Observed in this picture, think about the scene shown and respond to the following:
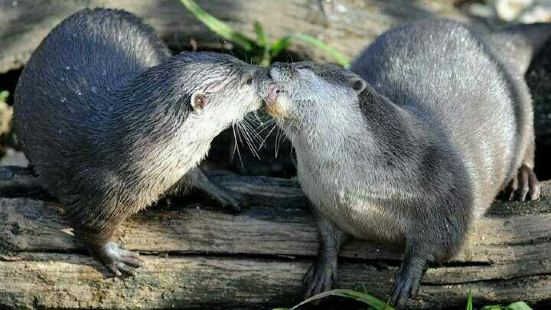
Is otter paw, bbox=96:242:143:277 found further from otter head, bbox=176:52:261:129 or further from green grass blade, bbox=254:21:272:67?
green grass blade, bbox=254:21:272:67

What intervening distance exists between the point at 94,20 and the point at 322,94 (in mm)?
1284

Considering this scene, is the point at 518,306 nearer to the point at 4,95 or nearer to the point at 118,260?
the point at 118,260

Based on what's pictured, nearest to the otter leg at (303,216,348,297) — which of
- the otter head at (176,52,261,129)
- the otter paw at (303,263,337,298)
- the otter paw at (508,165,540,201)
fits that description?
the otter paw at (303,263,337,298)

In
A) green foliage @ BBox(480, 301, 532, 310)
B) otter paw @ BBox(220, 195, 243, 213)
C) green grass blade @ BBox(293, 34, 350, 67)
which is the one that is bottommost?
green foliage @ BBox(480, 301, 532, 310)

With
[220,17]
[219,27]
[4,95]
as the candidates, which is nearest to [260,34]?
[219,27]

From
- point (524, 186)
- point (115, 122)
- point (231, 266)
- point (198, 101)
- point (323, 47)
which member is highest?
point (198, 101)

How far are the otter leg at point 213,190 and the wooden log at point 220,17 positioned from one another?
1034 millimetres

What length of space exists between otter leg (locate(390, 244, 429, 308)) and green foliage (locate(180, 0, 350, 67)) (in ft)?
4.79

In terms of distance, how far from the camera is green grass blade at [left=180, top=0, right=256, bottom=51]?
439 cm

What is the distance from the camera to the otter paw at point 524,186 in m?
3.65

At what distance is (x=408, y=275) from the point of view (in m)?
3.21

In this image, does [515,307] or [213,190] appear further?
[213,190]

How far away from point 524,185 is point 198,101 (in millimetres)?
1432

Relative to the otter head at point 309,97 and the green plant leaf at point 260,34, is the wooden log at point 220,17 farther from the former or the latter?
the otter head at point 309,97
